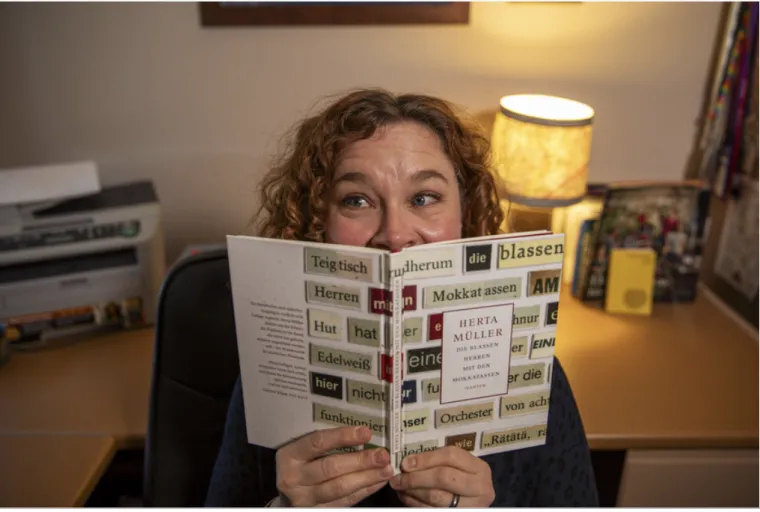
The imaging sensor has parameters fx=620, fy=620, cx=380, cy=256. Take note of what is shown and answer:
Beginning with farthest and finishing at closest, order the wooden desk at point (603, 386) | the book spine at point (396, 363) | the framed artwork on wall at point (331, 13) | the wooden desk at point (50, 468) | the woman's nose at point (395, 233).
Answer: the framed artwork on wall at point (331, 13), the wooden desk at point (603, 386), the wooden desk at point (50, 468), the woman's nose at point (395, 233), the book spine at point (396, 363)

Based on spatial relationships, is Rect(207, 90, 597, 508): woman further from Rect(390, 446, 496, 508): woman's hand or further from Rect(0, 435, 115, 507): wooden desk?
Rect(0, 435, 115, 507): wooden desk

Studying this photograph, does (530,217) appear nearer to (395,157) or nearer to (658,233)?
(658,233)

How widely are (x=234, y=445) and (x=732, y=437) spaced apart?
96 centimetres

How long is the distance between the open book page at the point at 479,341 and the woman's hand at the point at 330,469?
0.05 meters

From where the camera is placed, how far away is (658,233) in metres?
1.70

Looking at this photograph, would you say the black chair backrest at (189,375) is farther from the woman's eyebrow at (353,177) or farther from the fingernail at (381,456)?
the fingernail at (381,456)

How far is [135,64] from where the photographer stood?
1.65 m

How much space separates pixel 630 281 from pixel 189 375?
1.16 metres

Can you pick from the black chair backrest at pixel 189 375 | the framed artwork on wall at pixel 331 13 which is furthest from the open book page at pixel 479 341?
the framed artwork on wall at pixel 331 13

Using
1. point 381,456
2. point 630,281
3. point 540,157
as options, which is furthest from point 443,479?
point 630,281

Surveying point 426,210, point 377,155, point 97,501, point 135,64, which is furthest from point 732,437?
point 135,64

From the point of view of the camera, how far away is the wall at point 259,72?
163cm

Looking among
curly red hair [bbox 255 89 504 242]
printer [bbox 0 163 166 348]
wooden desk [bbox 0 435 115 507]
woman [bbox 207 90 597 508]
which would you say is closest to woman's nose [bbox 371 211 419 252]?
woman [bbox 207 90 597 508]

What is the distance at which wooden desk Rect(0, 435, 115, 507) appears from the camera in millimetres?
1049
